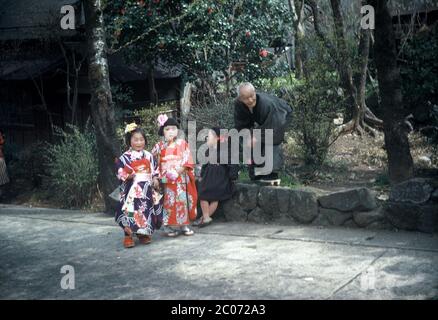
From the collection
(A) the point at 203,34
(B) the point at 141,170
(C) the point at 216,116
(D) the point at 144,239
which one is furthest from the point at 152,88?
(D) the point at 144,239

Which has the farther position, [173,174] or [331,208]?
[173,174]

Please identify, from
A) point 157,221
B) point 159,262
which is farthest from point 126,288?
point 157,221

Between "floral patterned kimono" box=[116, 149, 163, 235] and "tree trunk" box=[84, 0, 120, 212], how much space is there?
2.05 meters

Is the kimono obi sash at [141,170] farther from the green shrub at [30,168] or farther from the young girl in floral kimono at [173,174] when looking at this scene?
the green shrub at [30,168]

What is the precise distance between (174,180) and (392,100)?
322cm

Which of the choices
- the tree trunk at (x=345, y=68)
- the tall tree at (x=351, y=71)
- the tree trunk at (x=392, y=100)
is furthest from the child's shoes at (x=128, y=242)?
the tree trunk at (x=345, y=68)

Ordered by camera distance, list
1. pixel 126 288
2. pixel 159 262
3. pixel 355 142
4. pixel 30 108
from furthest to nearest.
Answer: pixel 30 108 < pixel 355 142 < pixel 159 262 < pixel 126 288

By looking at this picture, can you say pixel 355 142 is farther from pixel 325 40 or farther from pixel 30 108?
pixel 30 108

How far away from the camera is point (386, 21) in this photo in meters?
7.68

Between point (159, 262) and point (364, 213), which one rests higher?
point (364, 213)

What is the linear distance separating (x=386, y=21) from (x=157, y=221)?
414 centimetres

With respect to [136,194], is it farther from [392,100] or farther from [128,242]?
[392,100]

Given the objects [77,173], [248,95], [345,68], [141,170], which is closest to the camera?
[141,170]

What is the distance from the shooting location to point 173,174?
7.35m
